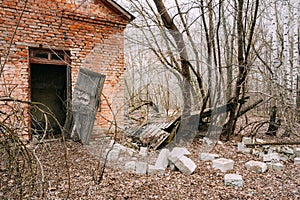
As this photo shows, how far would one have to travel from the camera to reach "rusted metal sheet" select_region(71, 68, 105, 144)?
6109 millimetres

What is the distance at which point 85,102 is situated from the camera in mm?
6301

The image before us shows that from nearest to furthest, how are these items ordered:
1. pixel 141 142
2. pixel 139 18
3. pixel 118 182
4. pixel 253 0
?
1. pixel 118 182
2. pixel 141 142
3. pixel 253 0
4. pixel 139 18

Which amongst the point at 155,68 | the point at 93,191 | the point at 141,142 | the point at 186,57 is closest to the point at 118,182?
the point at 93,191

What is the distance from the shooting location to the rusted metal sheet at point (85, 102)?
611 cm

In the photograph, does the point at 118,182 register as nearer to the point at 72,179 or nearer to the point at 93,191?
the point at 93,191

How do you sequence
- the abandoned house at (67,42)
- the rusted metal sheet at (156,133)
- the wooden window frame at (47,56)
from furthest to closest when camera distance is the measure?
the wooden window frame at (47,56)
the rusted metal sheet at (156,133)
the abandoned house at (67,42)

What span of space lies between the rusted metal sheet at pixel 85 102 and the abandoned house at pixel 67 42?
0.11 metres

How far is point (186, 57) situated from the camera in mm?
6559

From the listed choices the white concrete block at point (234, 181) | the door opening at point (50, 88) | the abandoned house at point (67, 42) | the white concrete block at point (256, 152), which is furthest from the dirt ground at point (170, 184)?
the door opening at point (50, 88)

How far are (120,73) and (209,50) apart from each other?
2630 mm

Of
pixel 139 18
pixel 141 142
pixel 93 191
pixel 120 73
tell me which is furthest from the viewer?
pixel 139 18

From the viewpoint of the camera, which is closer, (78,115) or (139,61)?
(78,115)

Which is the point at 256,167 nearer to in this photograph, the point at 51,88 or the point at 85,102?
the point at 85,102

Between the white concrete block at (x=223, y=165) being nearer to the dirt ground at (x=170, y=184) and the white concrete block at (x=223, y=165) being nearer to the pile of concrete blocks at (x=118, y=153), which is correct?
the dirt ground at (x=170, y=184)
